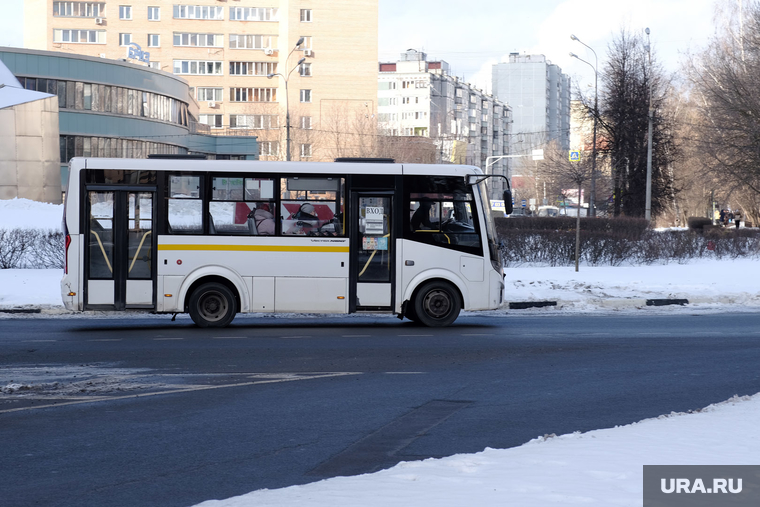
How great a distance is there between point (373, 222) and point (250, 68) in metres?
90.9

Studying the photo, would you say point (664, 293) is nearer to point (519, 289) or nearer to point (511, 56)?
point (519, 289)

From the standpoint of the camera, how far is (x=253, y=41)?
332ft

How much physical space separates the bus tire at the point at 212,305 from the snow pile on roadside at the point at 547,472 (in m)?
8.71

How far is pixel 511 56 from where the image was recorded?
632 ft

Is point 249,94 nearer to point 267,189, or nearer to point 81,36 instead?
point 81,36

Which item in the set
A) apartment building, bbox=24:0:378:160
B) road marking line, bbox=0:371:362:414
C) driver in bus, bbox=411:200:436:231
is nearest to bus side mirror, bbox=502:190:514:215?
driver in bus, bbox=411:200:436:231

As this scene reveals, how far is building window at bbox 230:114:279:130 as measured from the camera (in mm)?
98375

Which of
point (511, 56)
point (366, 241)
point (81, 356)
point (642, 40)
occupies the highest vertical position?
point (511, 56)

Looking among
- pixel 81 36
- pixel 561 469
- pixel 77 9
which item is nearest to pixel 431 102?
pixel 81 36

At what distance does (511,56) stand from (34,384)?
629 feet

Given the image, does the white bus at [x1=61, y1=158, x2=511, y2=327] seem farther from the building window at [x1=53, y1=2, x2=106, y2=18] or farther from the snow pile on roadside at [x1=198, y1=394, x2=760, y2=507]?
the building window at [x1=53, y1=2, x2=106, y2=18]

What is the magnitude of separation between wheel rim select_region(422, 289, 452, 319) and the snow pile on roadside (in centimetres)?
790

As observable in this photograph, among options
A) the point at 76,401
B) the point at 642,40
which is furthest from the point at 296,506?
the point at 642,40

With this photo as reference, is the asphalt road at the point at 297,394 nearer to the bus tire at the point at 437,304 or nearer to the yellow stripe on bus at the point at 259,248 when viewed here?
the bus tire at the point at 437,304
